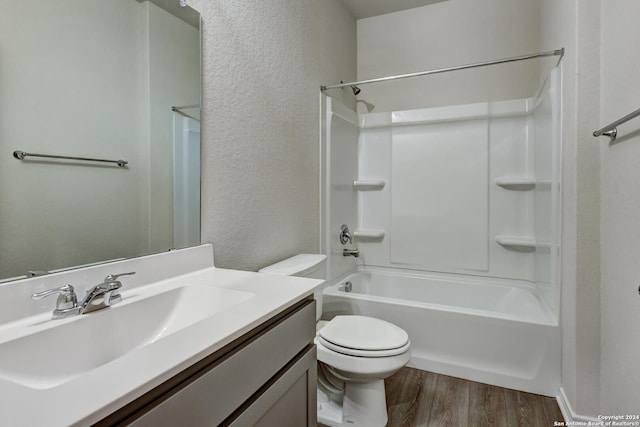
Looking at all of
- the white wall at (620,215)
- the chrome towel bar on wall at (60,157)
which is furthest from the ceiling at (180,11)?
the white wall at (620,215)

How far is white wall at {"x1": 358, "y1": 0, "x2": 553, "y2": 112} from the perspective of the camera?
8.46 ft

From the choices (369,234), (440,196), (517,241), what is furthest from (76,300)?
(517,241)

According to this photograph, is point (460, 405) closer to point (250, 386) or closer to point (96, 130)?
point (250, 386)

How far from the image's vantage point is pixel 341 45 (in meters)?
2.72

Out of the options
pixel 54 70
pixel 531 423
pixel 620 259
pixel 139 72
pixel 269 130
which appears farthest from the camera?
pixel 269 130

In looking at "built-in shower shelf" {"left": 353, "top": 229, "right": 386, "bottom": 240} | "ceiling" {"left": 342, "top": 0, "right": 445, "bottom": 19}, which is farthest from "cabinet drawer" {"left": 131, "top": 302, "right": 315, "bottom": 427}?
"ceiling" {"left": 342, "top": 0, "right": 445, "bottom": 19}

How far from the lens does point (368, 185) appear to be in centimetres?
296

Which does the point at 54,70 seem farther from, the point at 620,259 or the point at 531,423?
the point at 531,423

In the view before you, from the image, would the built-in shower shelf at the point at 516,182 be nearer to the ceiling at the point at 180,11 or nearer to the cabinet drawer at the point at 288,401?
the cabinet drawer at the point at 288,401

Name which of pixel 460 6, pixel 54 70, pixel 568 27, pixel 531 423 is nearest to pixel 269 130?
pixel 54 70

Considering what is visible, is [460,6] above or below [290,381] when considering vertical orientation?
above

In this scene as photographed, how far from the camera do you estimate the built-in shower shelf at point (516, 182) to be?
2387 millimetres

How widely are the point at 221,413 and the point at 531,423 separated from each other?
160 centimetres

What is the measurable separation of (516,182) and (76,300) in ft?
8.76
